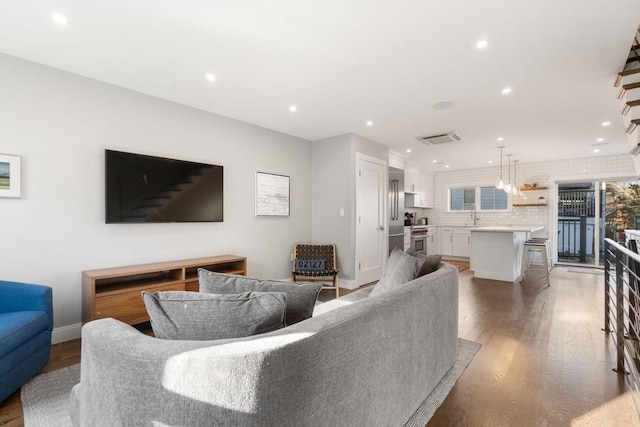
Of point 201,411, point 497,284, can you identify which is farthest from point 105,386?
point 497,284

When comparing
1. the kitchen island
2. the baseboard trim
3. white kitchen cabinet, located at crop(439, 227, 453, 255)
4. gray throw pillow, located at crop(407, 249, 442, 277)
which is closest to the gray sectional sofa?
gray throw pillow, located at crop(407, 249, 442, 277)

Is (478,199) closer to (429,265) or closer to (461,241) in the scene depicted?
(461,241)

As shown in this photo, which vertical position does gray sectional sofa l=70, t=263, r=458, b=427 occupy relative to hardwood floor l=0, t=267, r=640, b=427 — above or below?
above

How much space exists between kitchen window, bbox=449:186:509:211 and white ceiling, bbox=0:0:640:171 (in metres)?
3.70

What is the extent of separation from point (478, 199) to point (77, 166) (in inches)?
325

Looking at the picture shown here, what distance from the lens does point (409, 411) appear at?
158 centimetres

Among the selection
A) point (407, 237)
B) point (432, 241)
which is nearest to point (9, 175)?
point (407, 237)

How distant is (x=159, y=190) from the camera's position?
3.28 metres

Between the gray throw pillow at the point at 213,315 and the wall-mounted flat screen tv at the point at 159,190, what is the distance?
2.42m

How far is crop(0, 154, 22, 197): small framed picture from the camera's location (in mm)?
2428

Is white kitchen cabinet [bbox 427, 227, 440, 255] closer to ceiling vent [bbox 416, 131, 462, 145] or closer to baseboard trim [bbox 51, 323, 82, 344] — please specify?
ceiling vent [bbox 416, 131, 462, 145]

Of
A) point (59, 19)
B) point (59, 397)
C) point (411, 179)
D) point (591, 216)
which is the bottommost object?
point (59, 397)

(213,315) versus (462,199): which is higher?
(462,199)

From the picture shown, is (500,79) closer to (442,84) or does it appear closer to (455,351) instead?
(442,84)
